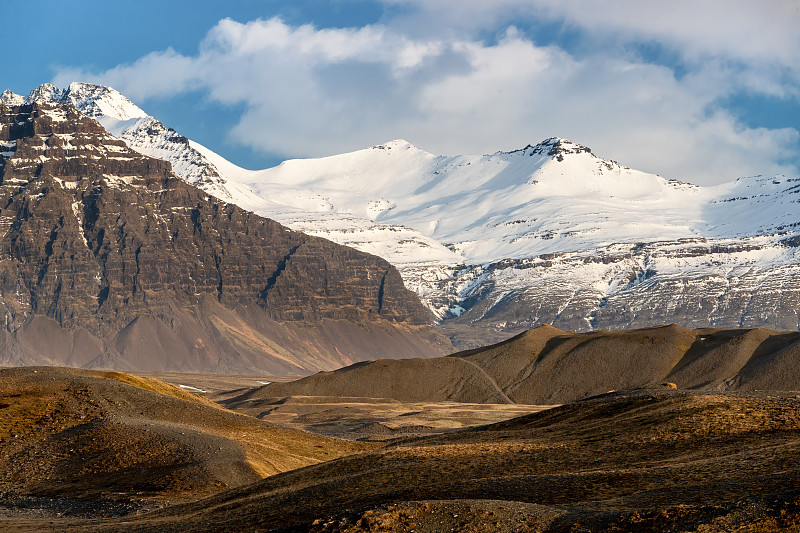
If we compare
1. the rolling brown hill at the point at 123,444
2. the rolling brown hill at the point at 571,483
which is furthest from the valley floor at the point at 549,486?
the rolling brown hill at the point at 123,444

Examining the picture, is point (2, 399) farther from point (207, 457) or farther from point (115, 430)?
point (207, 457)

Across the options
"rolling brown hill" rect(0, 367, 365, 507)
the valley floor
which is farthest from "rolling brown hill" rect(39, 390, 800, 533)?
"rolling brown hill" rect(0, 367, 365, 507)

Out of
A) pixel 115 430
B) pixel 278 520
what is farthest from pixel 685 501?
pixel 115 430

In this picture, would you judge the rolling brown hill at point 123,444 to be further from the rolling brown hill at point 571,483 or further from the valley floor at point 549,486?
the rolling brown hill at point 571,483

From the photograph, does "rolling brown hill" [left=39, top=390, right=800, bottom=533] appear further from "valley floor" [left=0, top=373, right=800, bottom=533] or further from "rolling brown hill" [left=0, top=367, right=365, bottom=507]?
"rolling brown hill" [left=0, top=367, right=365, bottom=507]

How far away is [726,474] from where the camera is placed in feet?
135

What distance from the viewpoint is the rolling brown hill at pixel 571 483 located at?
33875mm

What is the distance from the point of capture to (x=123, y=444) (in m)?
69.4

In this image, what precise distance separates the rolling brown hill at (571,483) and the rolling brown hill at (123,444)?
9511mm

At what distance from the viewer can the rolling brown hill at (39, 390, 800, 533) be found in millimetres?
33875

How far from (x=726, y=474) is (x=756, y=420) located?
1406 centimetres

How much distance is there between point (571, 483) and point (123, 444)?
3711 cm

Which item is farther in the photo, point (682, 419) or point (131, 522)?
point (682, 419)

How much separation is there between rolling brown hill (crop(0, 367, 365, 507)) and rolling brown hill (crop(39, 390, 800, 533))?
374 inches
